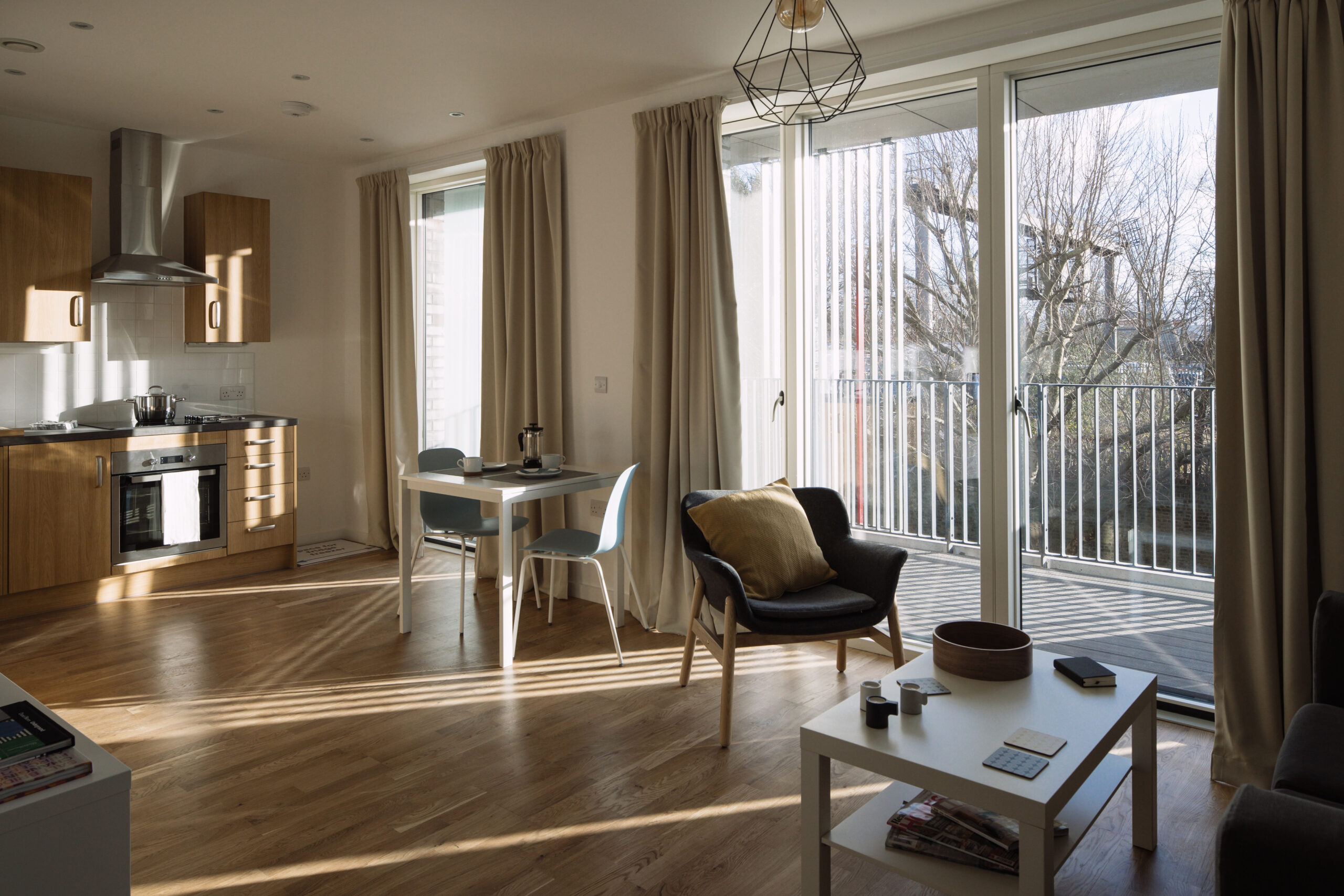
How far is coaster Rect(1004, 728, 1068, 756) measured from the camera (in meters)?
1.90

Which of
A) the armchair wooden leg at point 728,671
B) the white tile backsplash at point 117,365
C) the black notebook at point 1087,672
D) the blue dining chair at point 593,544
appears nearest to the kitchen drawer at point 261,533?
the white tile backsplash at point 117,365

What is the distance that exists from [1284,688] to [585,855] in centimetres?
215

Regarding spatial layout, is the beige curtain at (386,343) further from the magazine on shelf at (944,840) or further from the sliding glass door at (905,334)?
the magazine on shelf at (944,840)

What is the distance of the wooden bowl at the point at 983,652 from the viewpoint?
233 centimetres

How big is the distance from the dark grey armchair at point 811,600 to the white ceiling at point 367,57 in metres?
1.89

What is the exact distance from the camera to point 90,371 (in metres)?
5.13

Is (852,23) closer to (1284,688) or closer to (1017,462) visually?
(1017,462)

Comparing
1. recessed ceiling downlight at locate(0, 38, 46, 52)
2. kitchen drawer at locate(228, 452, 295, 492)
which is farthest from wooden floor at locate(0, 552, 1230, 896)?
recessed ceiling downlight at locate(0, 38, 46, 52)

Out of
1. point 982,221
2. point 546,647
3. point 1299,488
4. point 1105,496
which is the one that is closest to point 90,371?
point 546,647

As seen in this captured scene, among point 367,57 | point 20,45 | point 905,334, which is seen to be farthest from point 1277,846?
point 20,45

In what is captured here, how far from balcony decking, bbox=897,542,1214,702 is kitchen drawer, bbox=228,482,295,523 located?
12.6 feet

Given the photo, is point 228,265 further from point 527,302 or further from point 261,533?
point 527,302

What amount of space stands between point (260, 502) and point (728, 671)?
11.9 feet

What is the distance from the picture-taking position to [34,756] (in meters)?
1.52
